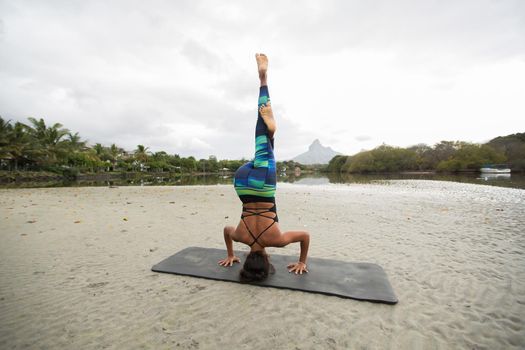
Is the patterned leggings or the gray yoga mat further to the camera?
the patterned leggings

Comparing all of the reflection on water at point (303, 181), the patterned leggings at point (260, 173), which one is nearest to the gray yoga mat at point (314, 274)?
the patterned leggings at point (260, 173)

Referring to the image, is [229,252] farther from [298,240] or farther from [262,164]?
[262,164]

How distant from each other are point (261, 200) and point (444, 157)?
83.9m

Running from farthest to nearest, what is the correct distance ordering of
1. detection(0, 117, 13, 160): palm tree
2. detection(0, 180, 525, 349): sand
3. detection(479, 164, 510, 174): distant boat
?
detection(479, 164, 510, 174): distant boat
detection(0, 117, 13, 160): palm tree
detection(0, 180, 525, 349): sand

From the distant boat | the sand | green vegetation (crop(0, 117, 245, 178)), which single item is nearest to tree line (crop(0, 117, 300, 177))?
green vegetation (crop(0, 117, 245, 178))

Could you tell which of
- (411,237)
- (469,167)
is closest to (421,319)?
(411,237)

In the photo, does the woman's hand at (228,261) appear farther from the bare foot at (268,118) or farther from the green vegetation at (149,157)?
the green vegetation at (149,157)

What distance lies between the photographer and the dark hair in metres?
3.80

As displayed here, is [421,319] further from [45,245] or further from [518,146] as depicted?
[518,146]

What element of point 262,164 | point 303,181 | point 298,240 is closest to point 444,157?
point 303,181

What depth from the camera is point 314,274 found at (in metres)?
4.07

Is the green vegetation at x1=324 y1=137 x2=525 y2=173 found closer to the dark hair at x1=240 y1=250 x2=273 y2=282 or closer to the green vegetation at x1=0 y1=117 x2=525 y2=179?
the green vegetation at x1=0 y1=117 x2=525 y2=179

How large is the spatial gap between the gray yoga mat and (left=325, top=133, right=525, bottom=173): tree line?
233ft

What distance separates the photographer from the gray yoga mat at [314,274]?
352 centimetres
